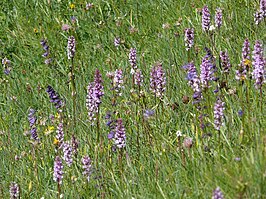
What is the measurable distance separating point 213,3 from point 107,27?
101 centimetres

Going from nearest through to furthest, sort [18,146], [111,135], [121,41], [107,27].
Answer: [111,135] → [18,146] → [121,41] → [107,27]

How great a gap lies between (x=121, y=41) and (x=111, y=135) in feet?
6.73

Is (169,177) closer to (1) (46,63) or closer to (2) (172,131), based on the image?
(2) (172,131)

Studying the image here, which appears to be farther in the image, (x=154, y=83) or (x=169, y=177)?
(x=154, y=83)

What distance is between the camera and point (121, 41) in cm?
592

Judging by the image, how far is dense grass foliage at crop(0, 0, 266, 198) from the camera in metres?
3.54

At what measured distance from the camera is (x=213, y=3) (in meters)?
6.08

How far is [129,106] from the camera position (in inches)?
190

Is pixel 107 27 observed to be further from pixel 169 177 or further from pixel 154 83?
pixel 169 177

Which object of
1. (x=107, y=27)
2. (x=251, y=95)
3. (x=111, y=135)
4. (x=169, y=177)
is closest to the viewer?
(x=169, y=177)

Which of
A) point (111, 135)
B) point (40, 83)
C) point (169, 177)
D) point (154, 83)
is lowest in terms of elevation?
point (169, 177)

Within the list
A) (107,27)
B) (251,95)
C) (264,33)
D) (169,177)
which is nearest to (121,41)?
(107,27)

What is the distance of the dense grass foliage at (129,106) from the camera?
3.54 meters

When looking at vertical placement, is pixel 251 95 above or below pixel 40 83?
below
